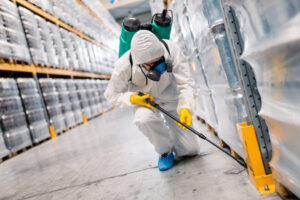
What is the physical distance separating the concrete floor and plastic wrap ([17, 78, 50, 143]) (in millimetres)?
1299

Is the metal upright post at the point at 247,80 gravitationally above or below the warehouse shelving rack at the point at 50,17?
below

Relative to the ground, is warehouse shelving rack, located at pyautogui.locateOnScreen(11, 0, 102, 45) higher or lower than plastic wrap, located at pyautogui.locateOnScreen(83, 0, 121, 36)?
lower

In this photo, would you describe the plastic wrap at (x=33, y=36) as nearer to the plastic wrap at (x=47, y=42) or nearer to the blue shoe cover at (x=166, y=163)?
the plastic wrap at (x=47, y=42)

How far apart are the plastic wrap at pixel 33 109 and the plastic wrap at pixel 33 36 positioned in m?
0.66

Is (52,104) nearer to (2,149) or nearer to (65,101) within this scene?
(65,101)

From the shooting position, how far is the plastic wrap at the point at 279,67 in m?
0.98

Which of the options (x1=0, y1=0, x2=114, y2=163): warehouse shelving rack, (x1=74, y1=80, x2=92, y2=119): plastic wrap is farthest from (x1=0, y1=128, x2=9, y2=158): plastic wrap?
(x1=74, y1=80, x2=92, y2=119): plastic wrap

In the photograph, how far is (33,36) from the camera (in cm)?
577

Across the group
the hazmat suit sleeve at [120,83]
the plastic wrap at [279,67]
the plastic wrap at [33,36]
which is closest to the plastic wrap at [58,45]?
the plastic wrap at [33,36]

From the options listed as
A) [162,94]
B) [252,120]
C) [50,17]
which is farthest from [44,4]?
[252,120]

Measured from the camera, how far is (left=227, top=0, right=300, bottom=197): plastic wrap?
3.23 feet

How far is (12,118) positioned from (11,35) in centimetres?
162

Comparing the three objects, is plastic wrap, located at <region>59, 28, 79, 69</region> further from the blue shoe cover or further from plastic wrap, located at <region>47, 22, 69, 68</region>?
the blue shoe cover

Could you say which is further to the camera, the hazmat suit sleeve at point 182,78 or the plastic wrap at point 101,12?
the plastic wrap at point 101,12
